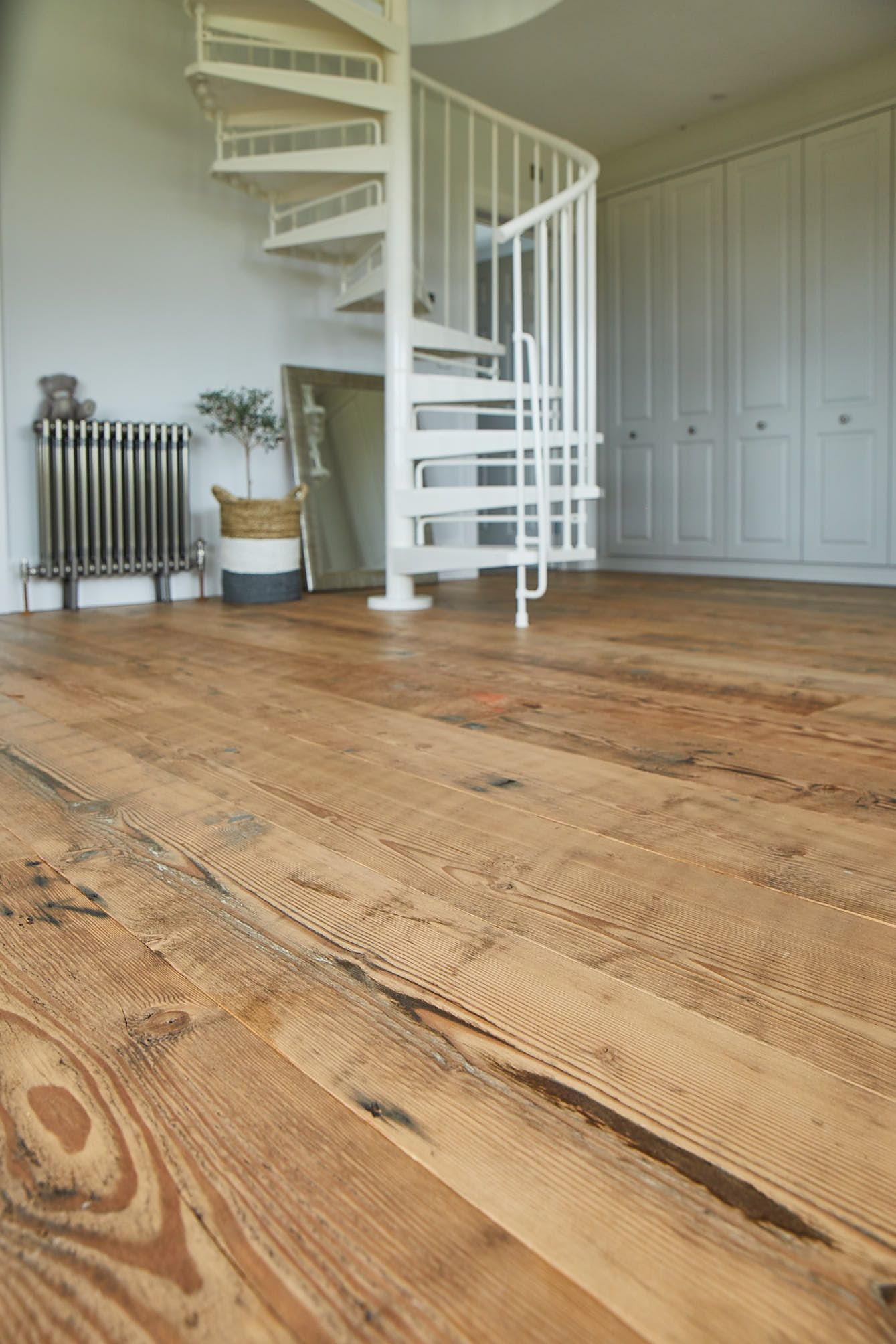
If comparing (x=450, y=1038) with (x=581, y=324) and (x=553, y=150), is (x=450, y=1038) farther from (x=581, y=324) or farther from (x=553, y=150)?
(x=553, y=150)

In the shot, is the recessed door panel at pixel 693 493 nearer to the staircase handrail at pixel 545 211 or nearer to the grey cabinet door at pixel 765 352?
the grey cabinet door at pixel 765 352

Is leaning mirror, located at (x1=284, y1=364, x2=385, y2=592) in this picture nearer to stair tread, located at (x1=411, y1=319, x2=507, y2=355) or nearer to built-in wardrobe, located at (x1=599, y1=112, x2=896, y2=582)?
stair tread, located at (x1=411, y1=319, x2=507, y2=355)

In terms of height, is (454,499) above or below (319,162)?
below

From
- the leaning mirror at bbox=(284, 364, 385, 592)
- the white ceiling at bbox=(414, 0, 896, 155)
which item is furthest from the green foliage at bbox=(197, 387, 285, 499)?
the white ceiling at bbox=(414, 0, 896, 155)

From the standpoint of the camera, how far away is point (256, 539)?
431cm

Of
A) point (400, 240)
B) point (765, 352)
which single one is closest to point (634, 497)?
point (765, 352)

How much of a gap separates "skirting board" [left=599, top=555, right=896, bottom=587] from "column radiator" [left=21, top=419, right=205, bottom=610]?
3167 mm

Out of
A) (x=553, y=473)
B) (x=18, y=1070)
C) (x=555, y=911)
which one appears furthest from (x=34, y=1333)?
(x=553, y=473)

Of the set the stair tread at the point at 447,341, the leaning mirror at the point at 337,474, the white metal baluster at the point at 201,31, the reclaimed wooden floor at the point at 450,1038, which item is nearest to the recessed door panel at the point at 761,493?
the stair tread at the point at 447,341

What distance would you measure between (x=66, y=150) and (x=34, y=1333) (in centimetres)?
485

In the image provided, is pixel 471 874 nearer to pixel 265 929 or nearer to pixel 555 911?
pixel 555 911

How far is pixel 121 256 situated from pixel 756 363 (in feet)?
11.8

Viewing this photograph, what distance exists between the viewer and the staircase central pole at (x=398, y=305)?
13.3 feet

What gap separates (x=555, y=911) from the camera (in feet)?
3.20
